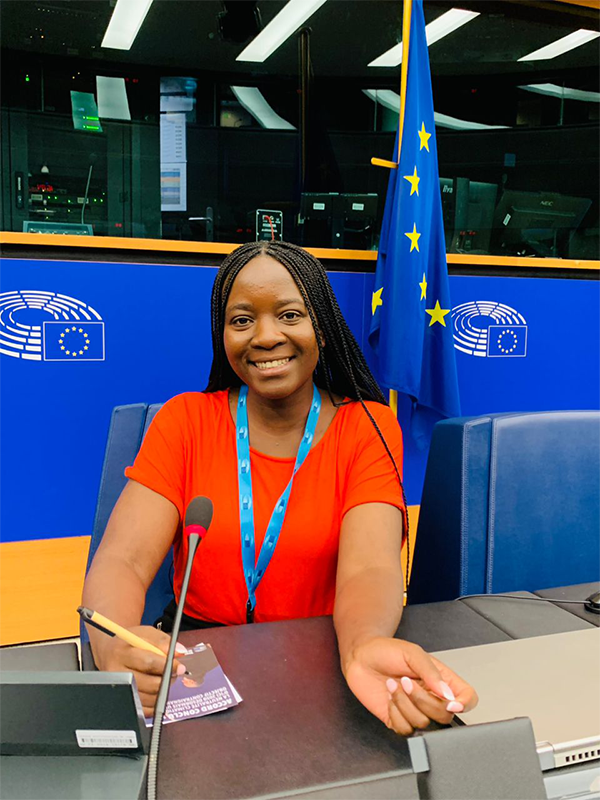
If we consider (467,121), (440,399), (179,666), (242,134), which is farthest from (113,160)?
(179,666)

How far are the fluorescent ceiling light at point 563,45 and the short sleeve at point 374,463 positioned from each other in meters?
6.62

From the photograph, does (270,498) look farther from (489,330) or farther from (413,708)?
(489,330)

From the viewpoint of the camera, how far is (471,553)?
133 centimetres

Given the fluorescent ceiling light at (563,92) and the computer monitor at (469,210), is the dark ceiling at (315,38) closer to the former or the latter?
the fluorescent ceiling light at (563,92)

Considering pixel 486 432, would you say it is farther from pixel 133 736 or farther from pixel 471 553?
pixel 133 736

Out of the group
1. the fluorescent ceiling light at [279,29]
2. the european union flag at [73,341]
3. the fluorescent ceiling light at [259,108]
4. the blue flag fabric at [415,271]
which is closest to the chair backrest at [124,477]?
the european union flag at [73,341]

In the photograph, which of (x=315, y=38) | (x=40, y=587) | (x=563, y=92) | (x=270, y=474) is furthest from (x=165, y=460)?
(x=563, y=92)

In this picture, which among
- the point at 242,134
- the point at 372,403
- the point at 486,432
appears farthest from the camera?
the point at 242,134

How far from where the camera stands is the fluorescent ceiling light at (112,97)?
645 centimetres

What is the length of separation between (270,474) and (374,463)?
0.17m

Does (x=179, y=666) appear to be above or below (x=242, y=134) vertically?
below

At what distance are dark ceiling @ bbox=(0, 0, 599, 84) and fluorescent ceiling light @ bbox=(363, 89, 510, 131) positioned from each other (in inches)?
5.8

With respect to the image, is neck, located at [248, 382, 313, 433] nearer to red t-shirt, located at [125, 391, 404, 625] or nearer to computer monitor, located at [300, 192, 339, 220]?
red t-shirt, located at [125, 391, 404, 625]

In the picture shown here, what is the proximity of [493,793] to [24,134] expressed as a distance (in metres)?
6.55
